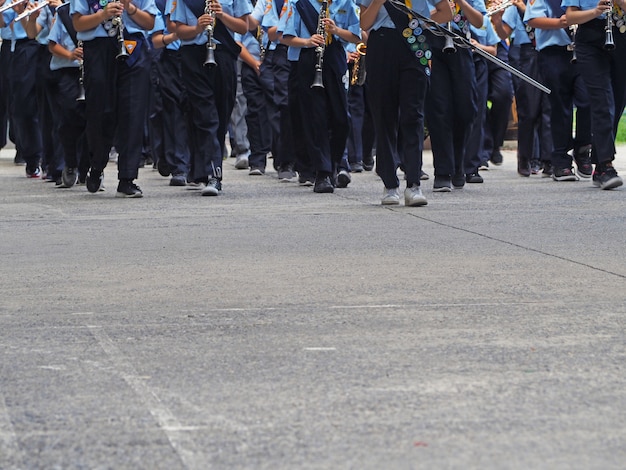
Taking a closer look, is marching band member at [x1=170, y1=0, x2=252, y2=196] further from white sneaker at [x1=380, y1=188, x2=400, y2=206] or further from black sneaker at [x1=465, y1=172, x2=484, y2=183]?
black sneaker at [x1=465, y1=172, x2=484, y2=183]

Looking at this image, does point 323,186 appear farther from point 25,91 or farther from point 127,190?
point 25,91

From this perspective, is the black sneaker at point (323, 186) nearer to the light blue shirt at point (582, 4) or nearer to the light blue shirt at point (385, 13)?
the light blue shirt at point (385, 13)

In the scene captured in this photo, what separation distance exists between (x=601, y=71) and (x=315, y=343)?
25.1 feet

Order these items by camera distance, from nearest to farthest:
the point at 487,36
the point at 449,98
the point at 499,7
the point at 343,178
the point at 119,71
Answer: the point at 119,71, the point at 449,98, the point at 343,178, the point at 487,36, the point at 499,7

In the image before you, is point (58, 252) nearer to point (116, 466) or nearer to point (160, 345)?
point (160, 345)

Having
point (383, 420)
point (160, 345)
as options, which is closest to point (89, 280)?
point (160, 345)

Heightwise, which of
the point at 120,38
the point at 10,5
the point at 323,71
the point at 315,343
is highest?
the point at 10,5

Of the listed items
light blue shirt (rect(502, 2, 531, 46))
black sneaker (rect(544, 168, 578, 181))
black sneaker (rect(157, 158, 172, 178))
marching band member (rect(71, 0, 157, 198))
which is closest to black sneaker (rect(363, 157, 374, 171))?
light blue shirt (rect(502, 2, 531, 46))

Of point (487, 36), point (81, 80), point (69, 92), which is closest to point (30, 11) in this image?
point (69, 92)

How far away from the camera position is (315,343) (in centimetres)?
510

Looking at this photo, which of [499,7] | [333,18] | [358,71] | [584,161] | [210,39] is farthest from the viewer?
[358,71]

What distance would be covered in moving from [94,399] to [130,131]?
7.68m

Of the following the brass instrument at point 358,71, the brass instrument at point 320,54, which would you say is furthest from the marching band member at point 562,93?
the brass instrument at point 358,71

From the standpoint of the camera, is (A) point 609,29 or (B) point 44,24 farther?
(B) point 44,24
